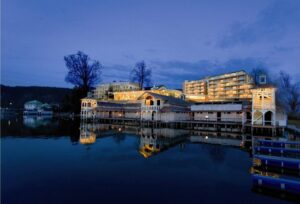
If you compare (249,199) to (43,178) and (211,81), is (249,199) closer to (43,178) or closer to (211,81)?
(43,178)

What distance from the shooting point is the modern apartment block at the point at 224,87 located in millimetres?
81250

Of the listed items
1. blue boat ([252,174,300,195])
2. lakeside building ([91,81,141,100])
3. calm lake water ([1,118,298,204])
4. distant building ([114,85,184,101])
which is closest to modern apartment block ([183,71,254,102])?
distant building ([114,85,184,101])

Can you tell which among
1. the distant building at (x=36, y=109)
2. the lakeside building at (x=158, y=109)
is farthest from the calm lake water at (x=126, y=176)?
the distant building at (x=36, y=109)

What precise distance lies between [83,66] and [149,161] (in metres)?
54.7

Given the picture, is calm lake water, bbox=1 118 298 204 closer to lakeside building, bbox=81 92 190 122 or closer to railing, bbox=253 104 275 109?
railing, bbox=253 104 275 109

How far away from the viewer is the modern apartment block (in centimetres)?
8125

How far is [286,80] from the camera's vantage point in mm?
58781

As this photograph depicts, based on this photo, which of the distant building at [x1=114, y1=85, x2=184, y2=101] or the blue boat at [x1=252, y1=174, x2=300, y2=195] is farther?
the distant building at [x1=114, y1=85, x2=184, y2=101]

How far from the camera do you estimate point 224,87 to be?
301 ft

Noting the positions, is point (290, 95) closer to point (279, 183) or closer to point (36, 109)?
point (279, 183)

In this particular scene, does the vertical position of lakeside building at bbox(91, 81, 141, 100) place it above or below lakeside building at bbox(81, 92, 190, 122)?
above

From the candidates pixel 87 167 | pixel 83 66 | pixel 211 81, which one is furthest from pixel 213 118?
pixel 211 81

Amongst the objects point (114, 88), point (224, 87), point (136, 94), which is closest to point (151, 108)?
point (136, 94)

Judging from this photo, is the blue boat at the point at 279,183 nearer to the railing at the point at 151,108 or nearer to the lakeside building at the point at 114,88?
the railing at the point at 151,108
